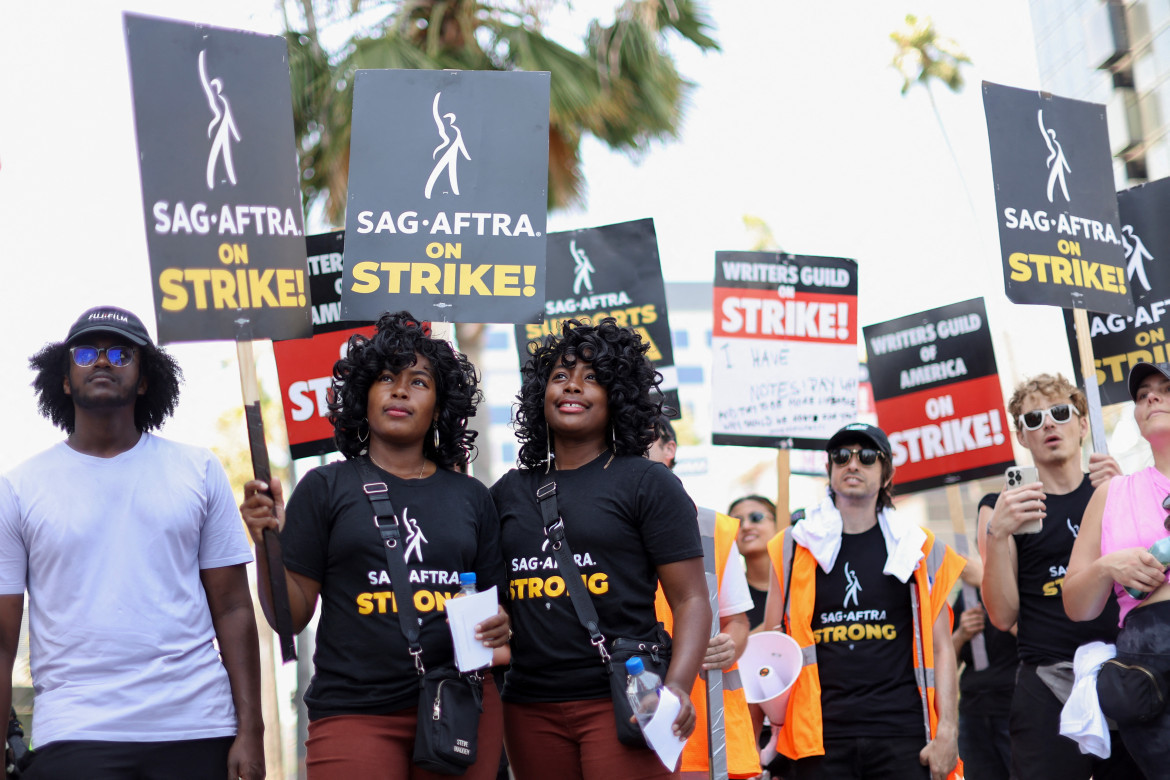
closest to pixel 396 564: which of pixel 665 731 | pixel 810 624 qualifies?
pixel 665 731

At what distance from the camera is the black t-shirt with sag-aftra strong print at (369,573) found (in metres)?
3.42

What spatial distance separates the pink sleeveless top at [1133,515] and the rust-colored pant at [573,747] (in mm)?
1875

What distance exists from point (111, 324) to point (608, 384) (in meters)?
1.54

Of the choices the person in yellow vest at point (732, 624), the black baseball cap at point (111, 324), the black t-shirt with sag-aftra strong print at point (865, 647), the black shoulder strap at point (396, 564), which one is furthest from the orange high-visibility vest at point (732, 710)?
the black baseball cap at point (111, 324)

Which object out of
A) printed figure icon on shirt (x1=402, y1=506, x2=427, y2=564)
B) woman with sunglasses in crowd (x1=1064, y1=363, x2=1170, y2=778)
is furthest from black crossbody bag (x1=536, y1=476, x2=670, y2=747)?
woman with sunglasses in crowd (x1=1064, y1=363, x2=1170, y2=778)

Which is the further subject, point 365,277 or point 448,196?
point 448,196

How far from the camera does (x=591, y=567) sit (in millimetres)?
3646

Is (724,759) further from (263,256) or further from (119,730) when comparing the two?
(263,256)

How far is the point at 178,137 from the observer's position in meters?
4.30

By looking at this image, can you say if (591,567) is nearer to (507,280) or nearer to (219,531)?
(219,531)

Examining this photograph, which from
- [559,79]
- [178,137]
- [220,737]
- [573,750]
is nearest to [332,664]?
[220,737]

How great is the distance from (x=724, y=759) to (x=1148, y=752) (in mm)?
1409

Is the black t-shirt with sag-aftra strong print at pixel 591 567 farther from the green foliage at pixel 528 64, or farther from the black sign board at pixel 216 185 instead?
the green foliage at pixel 528 64

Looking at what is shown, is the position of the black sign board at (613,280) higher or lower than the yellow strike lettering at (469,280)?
higher
